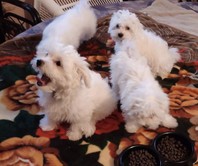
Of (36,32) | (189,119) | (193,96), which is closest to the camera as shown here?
(189,119)

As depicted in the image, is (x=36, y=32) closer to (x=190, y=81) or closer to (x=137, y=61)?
(x=137, y=61)

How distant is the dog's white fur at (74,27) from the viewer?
2.10 m

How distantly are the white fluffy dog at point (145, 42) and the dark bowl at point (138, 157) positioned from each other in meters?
0.79

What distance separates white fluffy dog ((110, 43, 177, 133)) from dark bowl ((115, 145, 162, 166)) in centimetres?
17

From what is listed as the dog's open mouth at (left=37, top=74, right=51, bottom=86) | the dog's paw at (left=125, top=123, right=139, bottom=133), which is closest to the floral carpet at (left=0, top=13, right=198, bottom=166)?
the dog's paw at (left=125, top=123, right=139, bottom=133)

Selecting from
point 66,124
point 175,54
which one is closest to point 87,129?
point 66,124

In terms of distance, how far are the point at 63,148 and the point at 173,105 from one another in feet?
2.39

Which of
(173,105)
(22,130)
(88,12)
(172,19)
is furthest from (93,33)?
(22,130)

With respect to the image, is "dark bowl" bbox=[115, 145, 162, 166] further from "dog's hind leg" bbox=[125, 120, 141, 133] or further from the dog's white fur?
the dog's white fur

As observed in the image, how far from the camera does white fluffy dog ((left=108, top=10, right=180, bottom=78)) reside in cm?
201

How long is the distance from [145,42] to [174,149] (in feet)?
2.99

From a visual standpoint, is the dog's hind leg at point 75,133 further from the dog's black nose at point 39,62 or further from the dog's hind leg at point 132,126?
the dog's black nose at point 39,62

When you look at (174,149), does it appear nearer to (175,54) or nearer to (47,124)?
(47,124)

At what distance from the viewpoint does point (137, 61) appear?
Answer: 1.70 m
